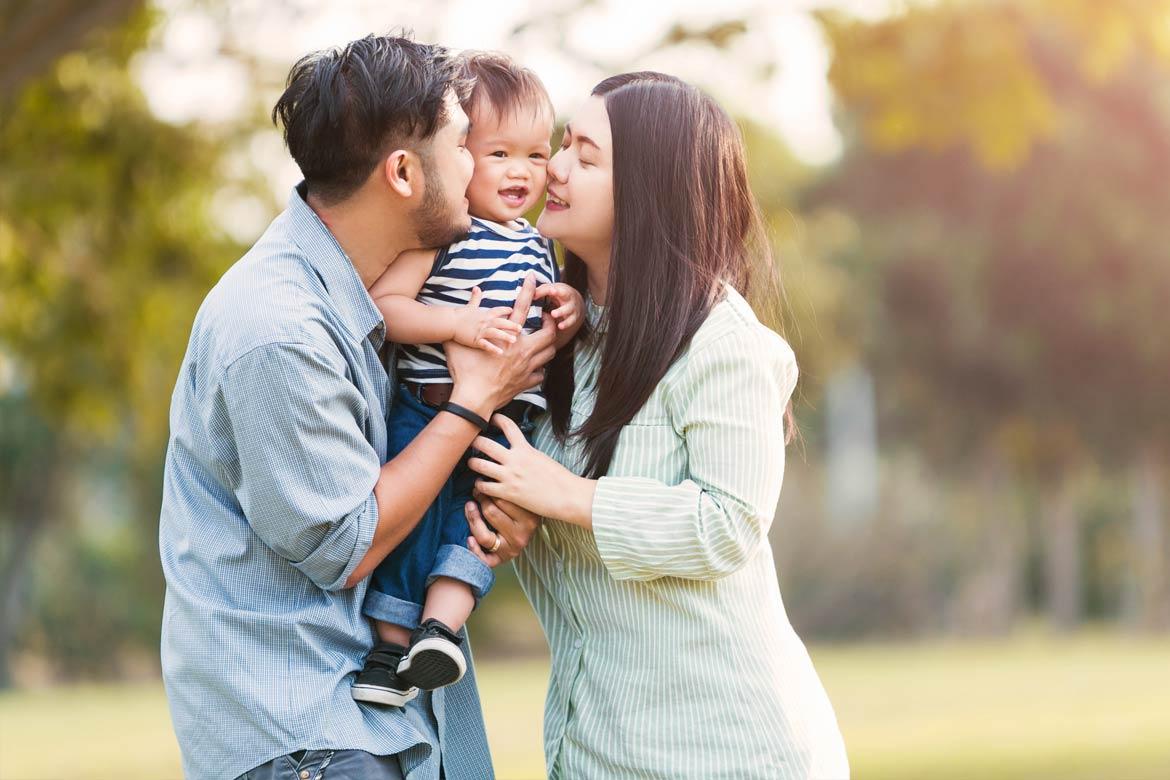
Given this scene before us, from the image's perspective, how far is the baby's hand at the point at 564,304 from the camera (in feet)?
10.1

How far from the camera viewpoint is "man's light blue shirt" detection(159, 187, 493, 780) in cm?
250

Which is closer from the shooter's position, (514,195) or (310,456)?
(310,456)

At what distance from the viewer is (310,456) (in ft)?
8.23

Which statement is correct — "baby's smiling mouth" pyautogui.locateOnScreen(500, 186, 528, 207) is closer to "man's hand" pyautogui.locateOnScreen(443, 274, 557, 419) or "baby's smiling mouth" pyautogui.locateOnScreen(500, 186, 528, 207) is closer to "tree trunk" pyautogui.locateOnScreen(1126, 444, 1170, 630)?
"man's hand" pyautogui.locateOnScreen(443, 274, 557, 419)

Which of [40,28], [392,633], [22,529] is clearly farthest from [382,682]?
[22,529]

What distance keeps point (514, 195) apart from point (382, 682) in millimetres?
1202

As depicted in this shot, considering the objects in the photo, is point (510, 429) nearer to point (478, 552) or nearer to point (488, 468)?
point (488, 468)

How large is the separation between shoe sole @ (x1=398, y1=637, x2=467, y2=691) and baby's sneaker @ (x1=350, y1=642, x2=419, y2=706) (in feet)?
0.06

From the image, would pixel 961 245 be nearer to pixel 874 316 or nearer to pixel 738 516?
pixel 874 316

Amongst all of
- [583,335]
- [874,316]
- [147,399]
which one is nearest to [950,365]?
[874,316]

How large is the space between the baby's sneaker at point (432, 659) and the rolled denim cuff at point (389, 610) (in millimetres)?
45

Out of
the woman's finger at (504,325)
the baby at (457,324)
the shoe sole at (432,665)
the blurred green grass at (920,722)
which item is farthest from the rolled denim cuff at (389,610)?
the blurred green grass at (920,722)

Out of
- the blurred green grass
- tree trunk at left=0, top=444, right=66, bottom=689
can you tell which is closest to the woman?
the blurred green grass

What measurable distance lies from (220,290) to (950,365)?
28.3 m
